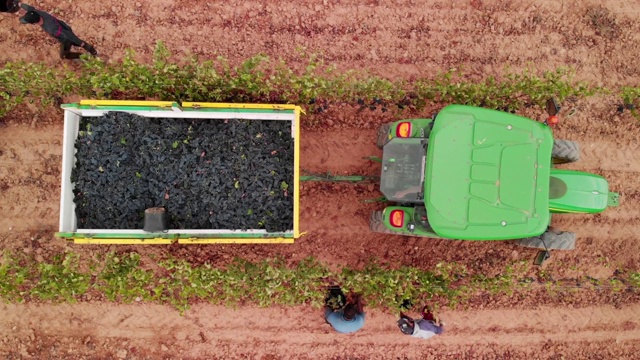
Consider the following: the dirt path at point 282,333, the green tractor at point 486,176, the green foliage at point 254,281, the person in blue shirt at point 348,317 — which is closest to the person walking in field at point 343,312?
the person in blue shirt at point 348,317

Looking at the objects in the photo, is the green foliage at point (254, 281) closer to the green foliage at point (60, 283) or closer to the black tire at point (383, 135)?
the green foliage at point (60, 283)

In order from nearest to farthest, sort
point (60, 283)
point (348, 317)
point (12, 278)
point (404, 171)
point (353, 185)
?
point (404, 171) < point (60, 283) < point (12, 278) < point (348, 317) < point (353, 185)

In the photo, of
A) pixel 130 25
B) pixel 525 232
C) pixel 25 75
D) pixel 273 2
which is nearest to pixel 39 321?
pixel 25 75

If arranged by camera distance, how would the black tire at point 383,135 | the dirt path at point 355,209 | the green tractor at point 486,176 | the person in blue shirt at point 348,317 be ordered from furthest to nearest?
the dirt path at point 355,209
the person in blue shirt at point 348,317
the black tire at point 383,135
the green tractor at point 486,176

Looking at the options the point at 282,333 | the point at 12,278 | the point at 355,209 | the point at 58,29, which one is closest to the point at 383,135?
the point at 355,209

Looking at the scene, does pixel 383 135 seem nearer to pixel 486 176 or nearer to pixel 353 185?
pixel 353 185

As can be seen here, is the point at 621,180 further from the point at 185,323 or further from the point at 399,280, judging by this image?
the point at 185,323
